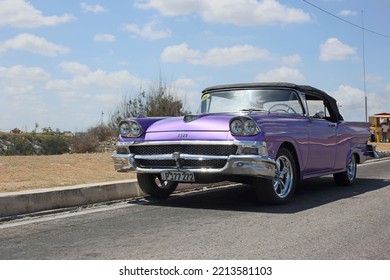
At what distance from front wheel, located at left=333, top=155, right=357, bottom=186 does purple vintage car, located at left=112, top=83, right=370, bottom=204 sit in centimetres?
50

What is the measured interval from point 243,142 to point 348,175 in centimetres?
396

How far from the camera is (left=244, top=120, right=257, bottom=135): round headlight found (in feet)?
21.0

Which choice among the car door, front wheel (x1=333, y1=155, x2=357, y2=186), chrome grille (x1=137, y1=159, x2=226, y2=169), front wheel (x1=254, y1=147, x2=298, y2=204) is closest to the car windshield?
the car door

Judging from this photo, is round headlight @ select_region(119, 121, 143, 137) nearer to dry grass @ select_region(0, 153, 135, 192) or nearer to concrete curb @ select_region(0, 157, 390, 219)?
concrete curb @ select_region(0, 157, 390, 219)

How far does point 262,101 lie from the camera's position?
7.79 metres

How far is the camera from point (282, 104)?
25.6 ft

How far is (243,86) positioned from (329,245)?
3813mm

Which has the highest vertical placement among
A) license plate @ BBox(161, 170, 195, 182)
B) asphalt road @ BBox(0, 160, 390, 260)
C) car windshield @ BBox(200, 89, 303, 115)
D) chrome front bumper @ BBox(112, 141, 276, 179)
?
car windshield @ BBox(200, 89, 303, 115)

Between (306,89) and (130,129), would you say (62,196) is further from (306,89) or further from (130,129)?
(306,89)

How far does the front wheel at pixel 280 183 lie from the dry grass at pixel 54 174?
3.28 meters

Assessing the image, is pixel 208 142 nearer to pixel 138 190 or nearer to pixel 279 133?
pixel 279 133

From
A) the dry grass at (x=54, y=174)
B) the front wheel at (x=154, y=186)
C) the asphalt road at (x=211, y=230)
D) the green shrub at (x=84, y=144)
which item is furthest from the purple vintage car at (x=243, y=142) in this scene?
the green shrub at (x=84, y=144)

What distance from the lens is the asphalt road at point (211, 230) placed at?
452 centimetres
